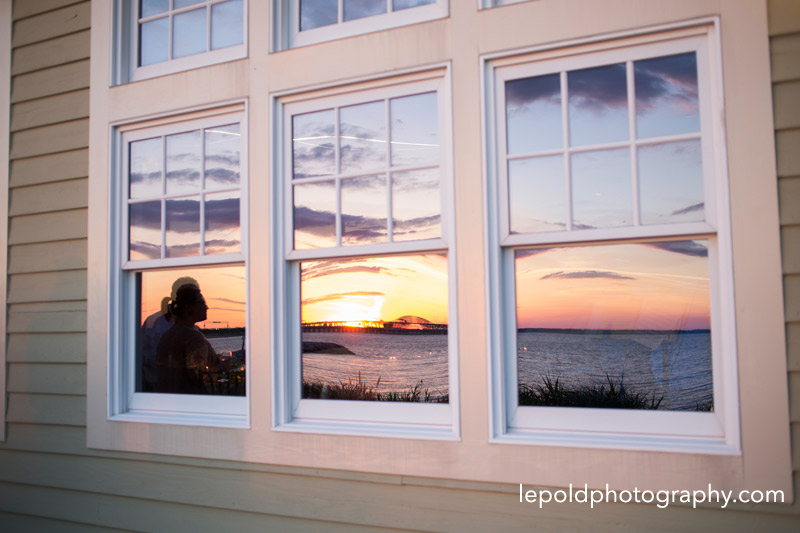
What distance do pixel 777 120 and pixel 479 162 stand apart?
1024 millimetres

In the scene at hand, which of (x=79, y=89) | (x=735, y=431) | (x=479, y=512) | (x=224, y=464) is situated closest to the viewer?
(x=735, y=431)

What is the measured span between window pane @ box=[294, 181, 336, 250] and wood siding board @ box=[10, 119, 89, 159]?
4.41 ft

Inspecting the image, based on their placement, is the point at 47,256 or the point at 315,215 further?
the point at 47,256

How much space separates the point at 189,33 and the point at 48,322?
67.6 inches

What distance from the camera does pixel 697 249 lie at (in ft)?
7.36

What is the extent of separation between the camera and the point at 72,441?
10.5 feet

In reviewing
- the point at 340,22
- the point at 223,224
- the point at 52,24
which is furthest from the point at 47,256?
the point at 340,22

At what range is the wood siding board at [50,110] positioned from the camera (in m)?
3.29

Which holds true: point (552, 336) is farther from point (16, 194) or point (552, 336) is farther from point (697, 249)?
point (16, 194)

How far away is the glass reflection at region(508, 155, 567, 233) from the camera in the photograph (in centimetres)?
239

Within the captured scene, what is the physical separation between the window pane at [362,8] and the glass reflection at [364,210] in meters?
0.77

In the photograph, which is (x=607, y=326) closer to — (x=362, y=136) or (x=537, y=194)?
(x=537, y=194)

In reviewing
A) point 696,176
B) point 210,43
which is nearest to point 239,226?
point 210,43

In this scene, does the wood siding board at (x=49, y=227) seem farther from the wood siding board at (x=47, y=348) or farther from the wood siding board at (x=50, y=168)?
the wood siding board at (x=47, y=348)
